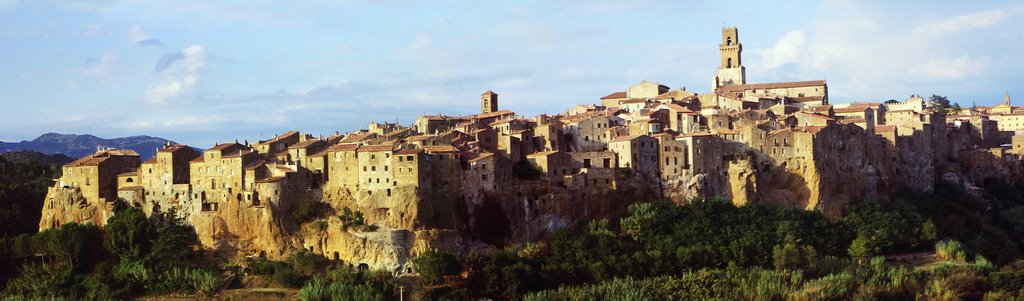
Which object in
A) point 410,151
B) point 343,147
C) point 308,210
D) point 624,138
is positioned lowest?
point 308,210

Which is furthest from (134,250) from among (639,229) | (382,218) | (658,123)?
(658,123)

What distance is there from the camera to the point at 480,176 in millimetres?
54781

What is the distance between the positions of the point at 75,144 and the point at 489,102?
290 feet

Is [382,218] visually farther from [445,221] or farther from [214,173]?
[214,173]

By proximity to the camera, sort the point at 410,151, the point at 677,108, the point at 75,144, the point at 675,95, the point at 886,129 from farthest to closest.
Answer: the point at 75,144 < the point at 675,95 < the point at 886,129 < the point at 677,108 < the point at 410,151

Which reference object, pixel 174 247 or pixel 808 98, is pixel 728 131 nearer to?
pixel 808 98

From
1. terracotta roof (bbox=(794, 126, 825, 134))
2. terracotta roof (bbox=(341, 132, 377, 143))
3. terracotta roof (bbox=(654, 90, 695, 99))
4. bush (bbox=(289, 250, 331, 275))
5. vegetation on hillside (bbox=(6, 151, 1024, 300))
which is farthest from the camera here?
terracotta roof (bbox=(654, 90, 695, 99))

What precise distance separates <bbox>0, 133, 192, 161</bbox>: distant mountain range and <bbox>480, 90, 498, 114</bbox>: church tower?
65094 millimetres

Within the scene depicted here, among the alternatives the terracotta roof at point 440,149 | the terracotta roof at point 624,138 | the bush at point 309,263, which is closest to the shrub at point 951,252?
the terracotta roof at point 624,138

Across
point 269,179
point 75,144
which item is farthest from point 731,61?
point 75,144

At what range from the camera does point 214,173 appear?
181 ft

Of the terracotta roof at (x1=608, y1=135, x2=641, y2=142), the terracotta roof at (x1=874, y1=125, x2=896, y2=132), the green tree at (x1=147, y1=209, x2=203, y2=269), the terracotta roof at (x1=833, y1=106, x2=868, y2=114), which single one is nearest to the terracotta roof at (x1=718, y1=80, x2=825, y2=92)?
the terracotta roof at (x1=833, y1=106, x2=868, y2=114)

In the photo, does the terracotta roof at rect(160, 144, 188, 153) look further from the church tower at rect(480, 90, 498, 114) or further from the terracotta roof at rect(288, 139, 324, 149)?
the church tower at rect(480, 90, 498, 114)

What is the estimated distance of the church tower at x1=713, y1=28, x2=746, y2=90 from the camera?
9356 cm
